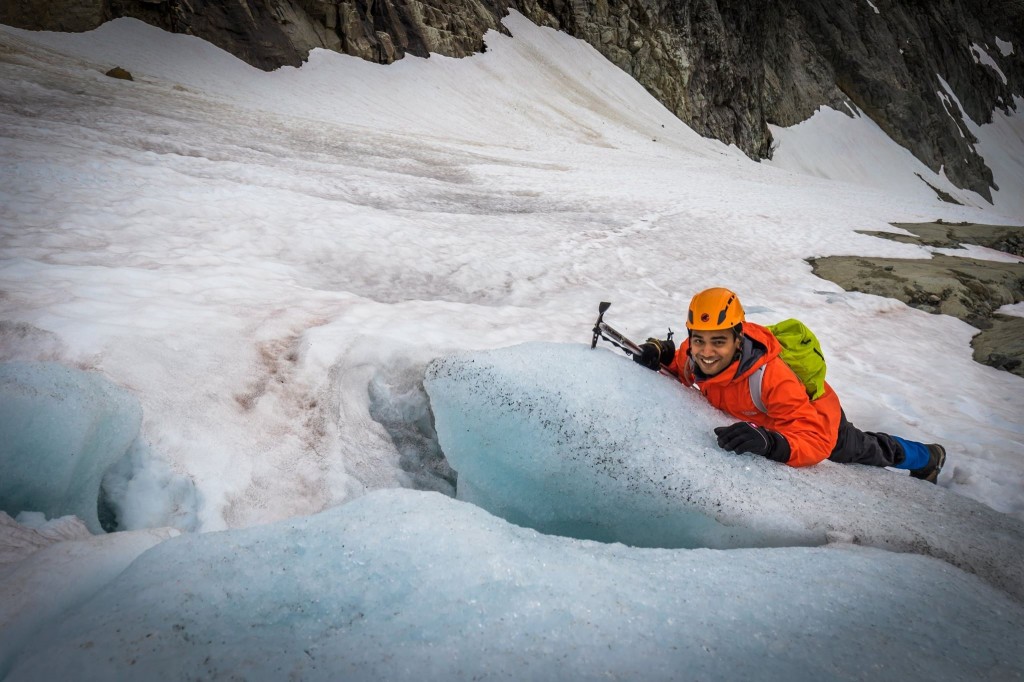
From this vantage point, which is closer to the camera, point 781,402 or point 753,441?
point 753,441

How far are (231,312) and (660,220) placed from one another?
808 cm

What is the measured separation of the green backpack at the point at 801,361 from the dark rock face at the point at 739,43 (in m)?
21.2

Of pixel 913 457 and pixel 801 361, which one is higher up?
pixel 801 361

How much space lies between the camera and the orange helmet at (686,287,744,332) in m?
3.09

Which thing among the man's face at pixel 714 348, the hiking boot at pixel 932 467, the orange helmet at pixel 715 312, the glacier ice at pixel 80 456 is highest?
the orange helmet at pixel 715 312

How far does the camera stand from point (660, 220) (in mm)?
10062

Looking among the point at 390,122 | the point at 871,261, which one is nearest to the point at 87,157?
the point at 871,261

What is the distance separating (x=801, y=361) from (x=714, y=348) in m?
0.57

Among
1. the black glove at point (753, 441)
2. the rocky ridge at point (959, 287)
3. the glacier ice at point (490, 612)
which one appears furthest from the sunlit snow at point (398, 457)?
the rocky ridge at point (959, 287)

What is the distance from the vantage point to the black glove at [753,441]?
9.27 feet

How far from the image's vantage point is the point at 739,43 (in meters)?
40.9

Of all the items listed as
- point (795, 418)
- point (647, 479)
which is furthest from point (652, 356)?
point (647, 479)

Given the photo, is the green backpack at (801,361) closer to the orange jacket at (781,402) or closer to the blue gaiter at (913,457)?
the orange jacket at (781,402)

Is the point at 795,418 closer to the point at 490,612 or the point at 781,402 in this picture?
the point at 781,402
